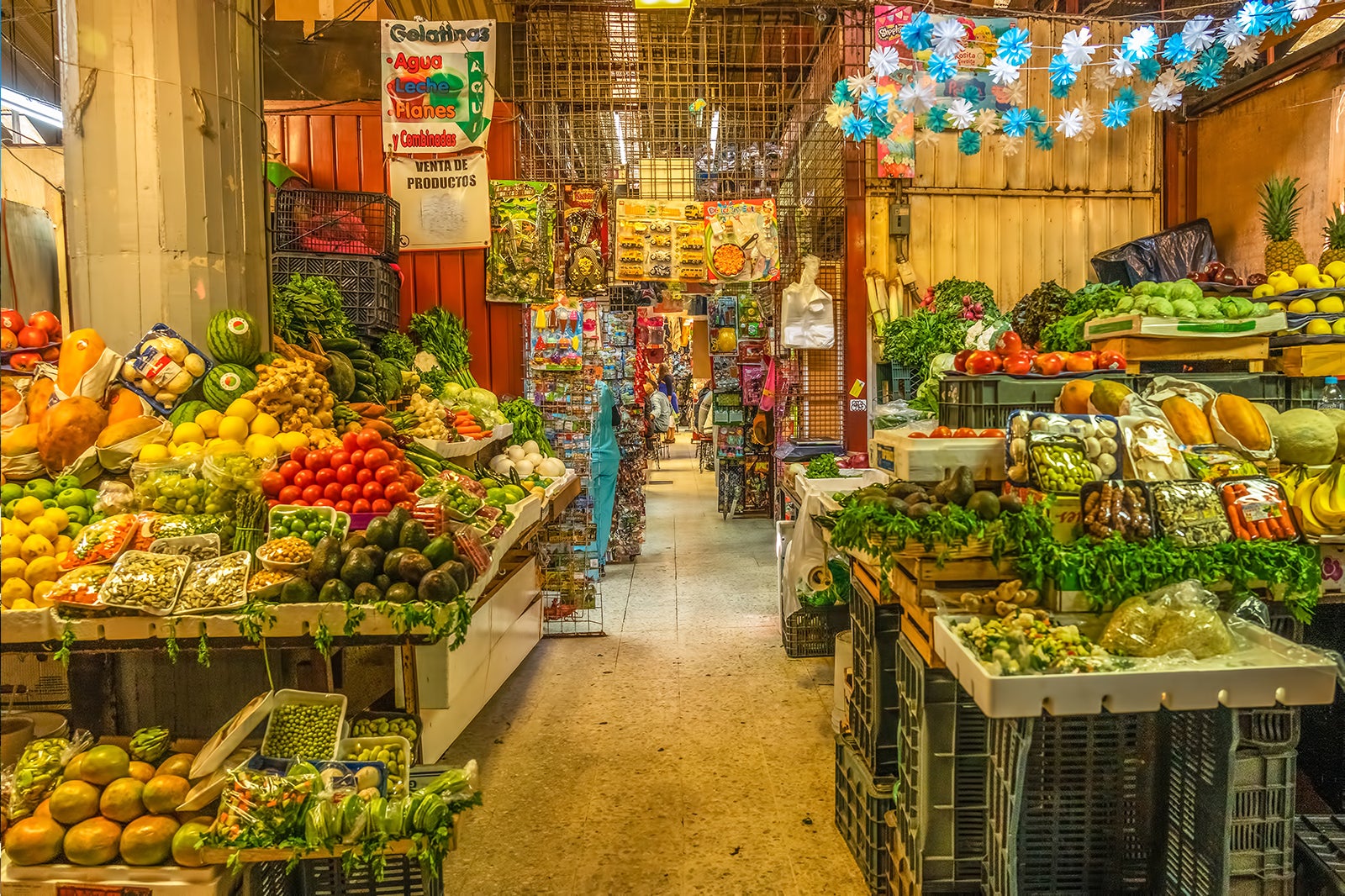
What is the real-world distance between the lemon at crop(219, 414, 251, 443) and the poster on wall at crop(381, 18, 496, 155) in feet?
9.89

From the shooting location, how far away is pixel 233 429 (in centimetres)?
346

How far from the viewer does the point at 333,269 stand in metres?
5.52

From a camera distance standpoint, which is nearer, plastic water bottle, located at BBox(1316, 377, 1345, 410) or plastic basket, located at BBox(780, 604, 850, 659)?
plastic water bottle, located at BBox(1316, 377, 1345, 410)

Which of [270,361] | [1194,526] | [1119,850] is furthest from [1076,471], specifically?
[270,361]

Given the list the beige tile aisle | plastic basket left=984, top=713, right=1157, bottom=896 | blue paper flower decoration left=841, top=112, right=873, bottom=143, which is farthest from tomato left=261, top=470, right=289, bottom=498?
blue paper flower decoration left=841, top=112, right=873, bottom=143

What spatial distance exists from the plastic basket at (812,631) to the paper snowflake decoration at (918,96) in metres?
3.43

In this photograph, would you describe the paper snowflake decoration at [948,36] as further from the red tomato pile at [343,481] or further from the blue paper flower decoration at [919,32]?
A: the red tomato pile at [343,481]

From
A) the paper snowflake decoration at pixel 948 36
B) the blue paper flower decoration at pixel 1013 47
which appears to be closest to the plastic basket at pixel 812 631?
the paper snowflake decoration at pixel 948 36

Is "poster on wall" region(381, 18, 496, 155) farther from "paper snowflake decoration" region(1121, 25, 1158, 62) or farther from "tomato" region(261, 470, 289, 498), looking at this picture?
"paper snowflake decoration" region(1121, 25, 1158, 62)

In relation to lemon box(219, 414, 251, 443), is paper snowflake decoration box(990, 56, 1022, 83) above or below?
above

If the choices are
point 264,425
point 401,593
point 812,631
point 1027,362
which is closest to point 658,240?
point 812,631

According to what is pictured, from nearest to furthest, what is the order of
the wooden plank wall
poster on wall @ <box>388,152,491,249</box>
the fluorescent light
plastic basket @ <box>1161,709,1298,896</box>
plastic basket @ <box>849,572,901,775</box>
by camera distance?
plastic basket @ <box>1161,709,1298,896</box> → plastic basket @ <box>849,572,901,775</box> → the fluorescent light → poster on wall @ <box>388,152,491,249</box> → the wooden plank wall

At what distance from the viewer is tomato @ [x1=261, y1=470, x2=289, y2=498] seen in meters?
3.20

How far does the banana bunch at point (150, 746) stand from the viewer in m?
2.68
